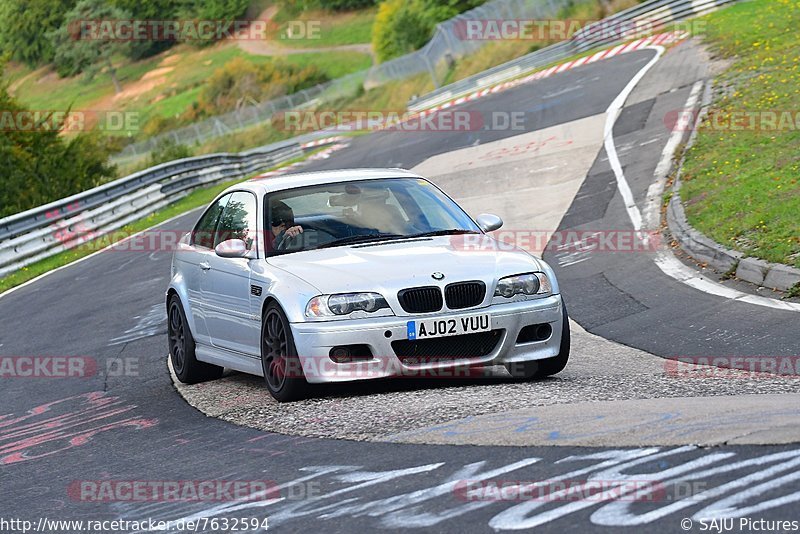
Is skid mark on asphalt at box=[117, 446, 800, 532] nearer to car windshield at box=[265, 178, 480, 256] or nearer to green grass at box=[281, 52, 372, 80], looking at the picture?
car windshield at box=[265, 178, 480, 256]

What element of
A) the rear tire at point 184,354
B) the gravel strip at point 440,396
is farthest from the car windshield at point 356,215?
the rear tire at point 184,354

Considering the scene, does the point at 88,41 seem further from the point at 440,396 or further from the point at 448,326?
the point at 440,396

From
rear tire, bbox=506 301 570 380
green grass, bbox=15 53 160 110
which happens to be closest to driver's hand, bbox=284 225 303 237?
rear tire, bbox=506 301 570 380

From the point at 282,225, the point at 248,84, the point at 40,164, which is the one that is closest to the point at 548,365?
the point at 282,225

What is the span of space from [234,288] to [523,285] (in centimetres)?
222

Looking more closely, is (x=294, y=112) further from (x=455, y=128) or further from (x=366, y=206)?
(x=366, y=206)

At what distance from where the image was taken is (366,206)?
9.79 metres

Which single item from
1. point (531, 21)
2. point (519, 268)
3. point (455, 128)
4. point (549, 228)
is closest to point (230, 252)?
point (519, 268)

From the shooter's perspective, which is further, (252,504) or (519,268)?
(519,268)

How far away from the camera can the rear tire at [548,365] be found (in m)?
9.05

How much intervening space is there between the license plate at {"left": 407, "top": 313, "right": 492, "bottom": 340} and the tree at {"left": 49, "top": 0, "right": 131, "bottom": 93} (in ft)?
380

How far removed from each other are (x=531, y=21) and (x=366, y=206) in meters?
48.5

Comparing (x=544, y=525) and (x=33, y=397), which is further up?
(x=544, y=525)

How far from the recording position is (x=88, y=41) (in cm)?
12825
